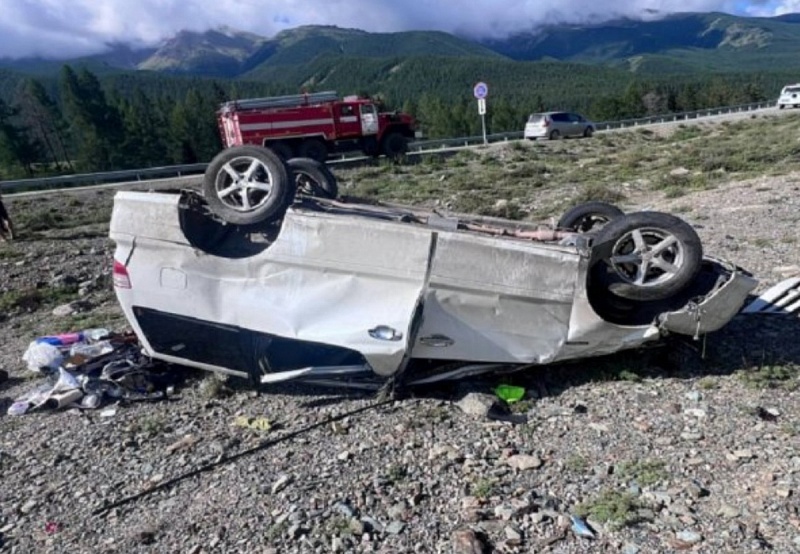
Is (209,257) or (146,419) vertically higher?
(209,257)

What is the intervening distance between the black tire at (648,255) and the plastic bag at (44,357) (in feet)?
14.5

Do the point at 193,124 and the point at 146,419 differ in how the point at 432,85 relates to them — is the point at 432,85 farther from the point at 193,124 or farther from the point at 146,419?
the point at 146,419

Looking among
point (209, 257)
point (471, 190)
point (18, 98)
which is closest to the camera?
point (209, 257)

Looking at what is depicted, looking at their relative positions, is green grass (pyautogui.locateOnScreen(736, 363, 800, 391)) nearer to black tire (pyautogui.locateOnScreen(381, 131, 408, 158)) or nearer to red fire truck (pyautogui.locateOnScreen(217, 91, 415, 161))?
red fire truck (pyautogui.locateOnScreen(217, 91, 415, 161))

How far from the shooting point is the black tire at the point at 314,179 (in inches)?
207

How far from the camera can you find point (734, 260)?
6.54 metres

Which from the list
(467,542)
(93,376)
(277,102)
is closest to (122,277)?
(93,376)

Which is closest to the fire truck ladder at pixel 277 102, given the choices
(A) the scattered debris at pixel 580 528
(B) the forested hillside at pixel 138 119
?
(A) the scattered debris at pixel 580 528

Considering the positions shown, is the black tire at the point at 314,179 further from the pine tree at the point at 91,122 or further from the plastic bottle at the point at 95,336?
the pine tree at the point at 91,122

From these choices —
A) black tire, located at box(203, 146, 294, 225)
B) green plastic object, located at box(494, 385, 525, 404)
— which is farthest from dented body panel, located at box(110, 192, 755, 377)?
green plastic object, located at box(494, 385, 525, 404)

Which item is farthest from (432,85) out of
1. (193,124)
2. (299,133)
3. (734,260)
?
(734,260)

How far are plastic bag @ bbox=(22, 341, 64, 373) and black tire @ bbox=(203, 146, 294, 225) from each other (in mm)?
2177

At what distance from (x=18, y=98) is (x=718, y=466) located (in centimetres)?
6891

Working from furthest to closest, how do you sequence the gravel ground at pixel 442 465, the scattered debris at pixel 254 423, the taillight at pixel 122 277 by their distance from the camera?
the taillight at pixel 122 277, the scattered debris at pixel 254 423, the gravel ground at pixel 442 465
